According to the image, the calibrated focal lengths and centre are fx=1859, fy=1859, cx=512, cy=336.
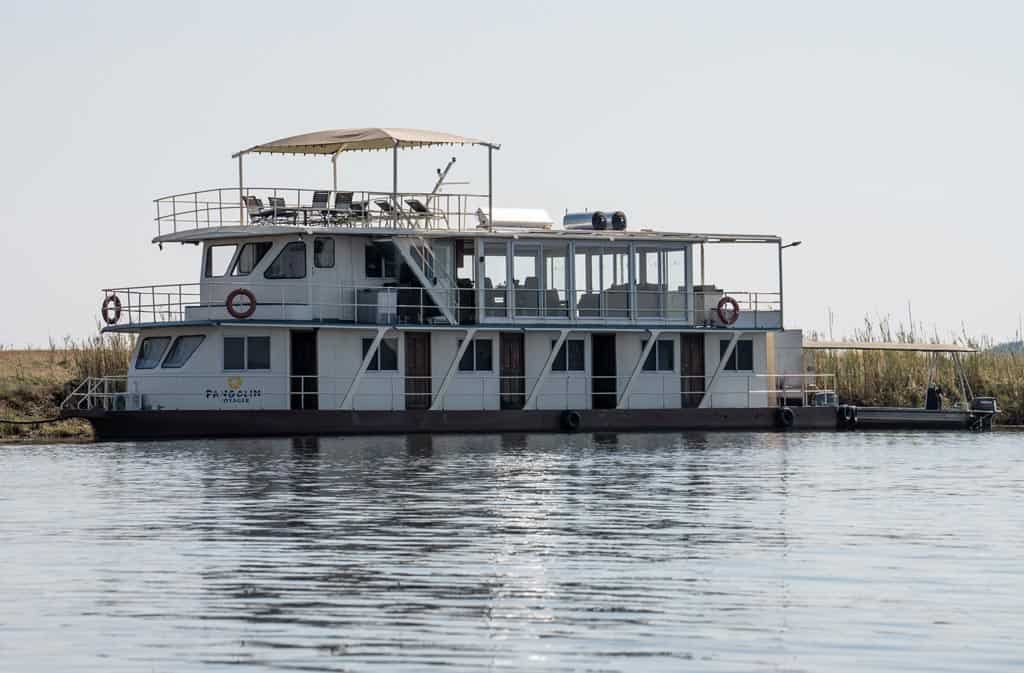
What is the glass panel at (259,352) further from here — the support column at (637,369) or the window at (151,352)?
the support column at (637,369)

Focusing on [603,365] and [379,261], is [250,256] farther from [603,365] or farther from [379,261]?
[603,365]

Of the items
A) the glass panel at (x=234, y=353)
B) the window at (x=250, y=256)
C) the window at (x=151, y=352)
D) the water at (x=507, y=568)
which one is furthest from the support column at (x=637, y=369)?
the water at (x=507, y=568)

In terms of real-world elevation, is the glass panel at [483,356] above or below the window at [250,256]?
below

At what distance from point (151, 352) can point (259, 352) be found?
2451 mm

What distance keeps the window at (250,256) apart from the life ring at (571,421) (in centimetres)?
732

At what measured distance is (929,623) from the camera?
13.4 metres

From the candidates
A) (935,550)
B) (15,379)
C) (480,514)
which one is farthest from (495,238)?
(935,550)

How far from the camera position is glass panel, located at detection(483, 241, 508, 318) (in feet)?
132

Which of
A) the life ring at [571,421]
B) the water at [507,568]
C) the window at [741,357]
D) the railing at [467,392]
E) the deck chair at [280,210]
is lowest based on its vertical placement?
the water at [507,568]

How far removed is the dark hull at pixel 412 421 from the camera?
118 feet

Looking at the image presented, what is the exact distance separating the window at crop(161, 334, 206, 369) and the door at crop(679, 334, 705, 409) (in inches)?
444

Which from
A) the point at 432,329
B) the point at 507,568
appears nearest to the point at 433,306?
the point at 432,329

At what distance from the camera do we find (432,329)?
127 feet

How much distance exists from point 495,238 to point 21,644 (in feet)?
91.4
